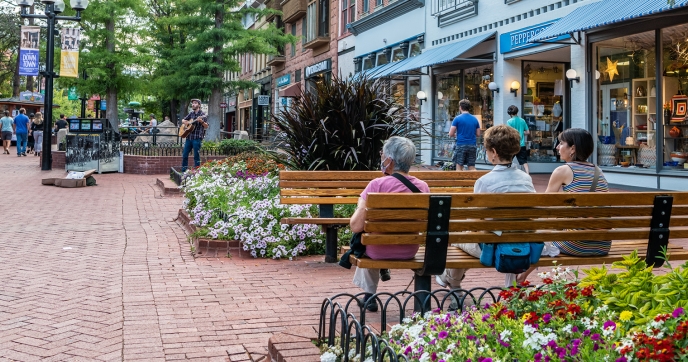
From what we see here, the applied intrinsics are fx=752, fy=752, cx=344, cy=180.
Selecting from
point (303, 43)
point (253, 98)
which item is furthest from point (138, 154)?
point (253, 98)

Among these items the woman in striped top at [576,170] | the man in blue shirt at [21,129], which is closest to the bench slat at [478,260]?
the woman in striped top at [576,170]

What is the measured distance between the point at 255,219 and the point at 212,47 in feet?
70.9

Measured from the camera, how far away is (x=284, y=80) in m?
40.3

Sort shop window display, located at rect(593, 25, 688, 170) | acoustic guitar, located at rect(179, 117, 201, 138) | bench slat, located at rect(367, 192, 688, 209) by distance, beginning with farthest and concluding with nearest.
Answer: acoustic guitar, located at rect(179, 117, 201, 138) < shop window display, located at rect(593, 25, 688, 170) < bench slat, located at rect(367, 192, 688, 209)

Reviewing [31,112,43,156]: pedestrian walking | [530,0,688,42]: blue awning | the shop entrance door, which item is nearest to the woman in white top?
[530,0,688,42]: blue awning

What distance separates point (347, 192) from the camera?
707cm

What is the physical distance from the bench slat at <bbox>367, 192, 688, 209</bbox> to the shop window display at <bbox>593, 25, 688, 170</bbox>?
9.04 m

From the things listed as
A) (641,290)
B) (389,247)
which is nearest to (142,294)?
(389,247)

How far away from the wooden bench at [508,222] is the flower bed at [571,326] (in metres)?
0.85

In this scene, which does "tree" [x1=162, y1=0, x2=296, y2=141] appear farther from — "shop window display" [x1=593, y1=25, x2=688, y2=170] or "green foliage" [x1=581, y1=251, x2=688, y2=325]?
"green foliage" [x1=581, y1=251, x2=688, y2=325]

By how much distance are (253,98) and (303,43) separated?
14889 mm

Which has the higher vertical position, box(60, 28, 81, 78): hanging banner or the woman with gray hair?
box(60, 28, 81, 78): hanging banner

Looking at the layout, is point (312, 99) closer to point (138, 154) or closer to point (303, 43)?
point (138, 154)

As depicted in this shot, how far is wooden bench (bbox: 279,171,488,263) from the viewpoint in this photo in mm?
6980
